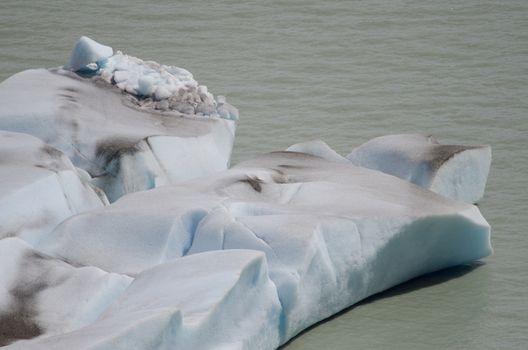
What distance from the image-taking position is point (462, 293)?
4.17 metres

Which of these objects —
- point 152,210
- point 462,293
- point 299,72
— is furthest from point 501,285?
point 299,72

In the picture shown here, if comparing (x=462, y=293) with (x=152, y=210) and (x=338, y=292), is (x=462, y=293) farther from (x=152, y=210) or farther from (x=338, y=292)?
(x=152, y=210)

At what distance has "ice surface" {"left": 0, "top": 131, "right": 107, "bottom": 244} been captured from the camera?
409 centimetres

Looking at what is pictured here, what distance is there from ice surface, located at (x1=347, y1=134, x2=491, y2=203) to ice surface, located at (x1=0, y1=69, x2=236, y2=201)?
0.70 meters

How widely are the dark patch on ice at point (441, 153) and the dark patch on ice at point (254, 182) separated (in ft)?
2.77

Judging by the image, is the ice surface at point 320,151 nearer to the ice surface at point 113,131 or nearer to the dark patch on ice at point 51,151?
the ice surface at point 113,131

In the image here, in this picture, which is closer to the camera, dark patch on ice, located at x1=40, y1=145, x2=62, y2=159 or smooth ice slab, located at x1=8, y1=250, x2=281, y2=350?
smooth ice slab, located at x1=8, y1=250, x2=281, y2=350

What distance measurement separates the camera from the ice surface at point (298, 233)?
3.81m

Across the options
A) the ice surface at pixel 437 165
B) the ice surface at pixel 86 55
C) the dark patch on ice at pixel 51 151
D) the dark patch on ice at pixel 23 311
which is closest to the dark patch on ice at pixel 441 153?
the ice surface at pixel 437 165

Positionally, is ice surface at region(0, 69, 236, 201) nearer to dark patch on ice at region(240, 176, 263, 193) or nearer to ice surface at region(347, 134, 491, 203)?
dark patch on ice at region(240, 176, 263, 193)

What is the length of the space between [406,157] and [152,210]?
1.32m

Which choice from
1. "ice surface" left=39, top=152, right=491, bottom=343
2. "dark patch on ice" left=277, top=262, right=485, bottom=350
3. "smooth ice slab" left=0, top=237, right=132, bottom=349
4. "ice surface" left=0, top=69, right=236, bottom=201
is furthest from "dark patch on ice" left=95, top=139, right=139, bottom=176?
"dark patch on ice" left=277, top=262, right=485, bottom=350

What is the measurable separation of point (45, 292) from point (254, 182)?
97cm

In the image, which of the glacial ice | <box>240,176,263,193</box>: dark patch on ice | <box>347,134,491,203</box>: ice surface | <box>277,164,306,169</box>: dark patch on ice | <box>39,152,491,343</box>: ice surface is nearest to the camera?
the glacial ice
